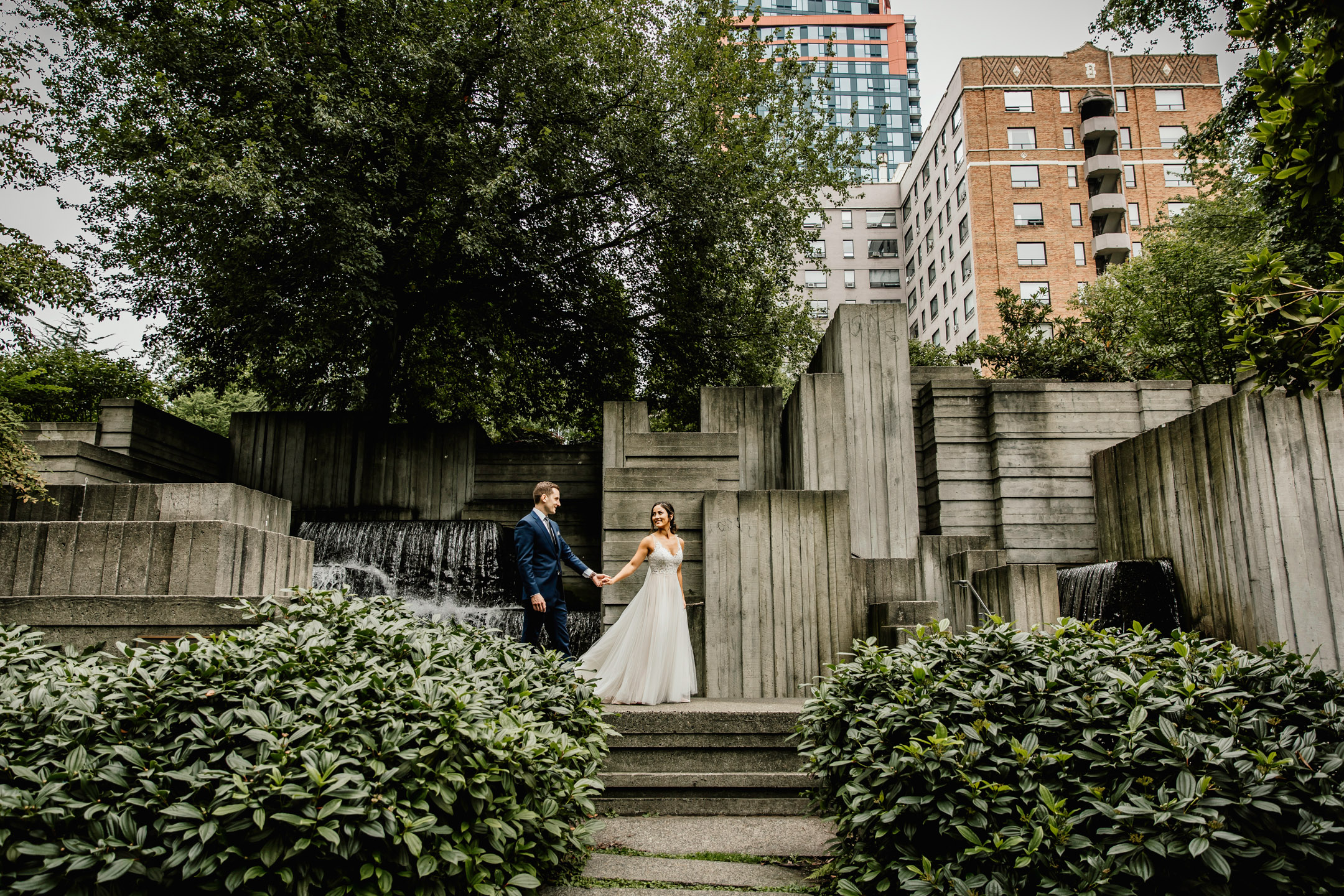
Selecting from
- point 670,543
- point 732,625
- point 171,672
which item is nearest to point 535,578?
point 670,543

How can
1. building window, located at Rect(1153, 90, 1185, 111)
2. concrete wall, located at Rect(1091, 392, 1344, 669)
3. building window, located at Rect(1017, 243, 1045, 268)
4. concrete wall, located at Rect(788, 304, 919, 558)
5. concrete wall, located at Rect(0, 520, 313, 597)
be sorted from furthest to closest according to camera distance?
building window, located at Rect(1153, 90, 1185, 111) → building window, located at Rect(1017, 243, 1045, 268) → concrete wall, located at Rect(788, 304, 919, 558) → concrete wall, located at Rect(1091, 392, 1344, 669) → concrete wall, located at Rect(0, 520, 313, 597)

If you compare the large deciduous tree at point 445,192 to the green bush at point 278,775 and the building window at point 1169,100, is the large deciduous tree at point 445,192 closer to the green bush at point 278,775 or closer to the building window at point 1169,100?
the green bush at point 278,775

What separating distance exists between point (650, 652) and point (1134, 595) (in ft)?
18.5

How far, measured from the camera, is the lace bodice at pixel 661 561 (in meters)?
A: 7.66

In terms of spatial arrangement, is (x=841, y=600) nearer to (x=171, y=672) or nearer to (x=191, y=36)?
(x=171, y=672)

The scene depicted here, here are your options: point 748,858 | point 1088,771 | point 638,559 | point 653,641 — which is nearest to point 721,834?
point 748,858

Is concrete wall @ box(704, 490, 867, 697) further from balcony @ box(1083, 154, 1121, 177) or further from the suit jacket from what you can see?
balcony @ box(1083, 154, 1121, 177)

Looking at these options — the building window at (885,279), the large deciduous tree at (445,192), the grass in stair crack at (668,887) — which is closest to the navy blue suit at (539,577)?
the grass in stair crack at (668,887)

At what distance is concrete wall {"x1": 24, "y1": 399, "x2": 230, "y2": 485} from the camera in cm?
1084

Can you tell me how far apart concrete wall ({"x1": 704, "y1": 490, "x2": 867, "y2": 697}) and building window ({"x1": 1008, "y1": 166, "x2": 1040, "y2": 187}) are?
1705 inches

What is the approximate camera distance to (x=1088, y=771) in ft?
10.9

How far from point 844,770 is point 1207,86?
55.6 meters

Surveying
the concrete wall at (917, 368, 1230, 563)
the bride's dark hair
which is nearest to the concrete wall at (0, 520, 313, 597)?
the bride's dark hair

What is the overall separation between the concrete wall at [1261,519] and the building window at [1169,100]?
4616 cm
